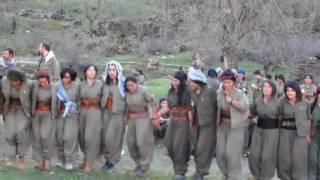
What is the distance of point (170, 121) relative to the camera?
29.1 feet

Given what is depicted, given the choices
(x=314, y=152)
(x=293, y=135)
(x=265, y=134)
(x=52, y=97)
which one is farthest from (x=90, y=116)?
(x=314, y=152)

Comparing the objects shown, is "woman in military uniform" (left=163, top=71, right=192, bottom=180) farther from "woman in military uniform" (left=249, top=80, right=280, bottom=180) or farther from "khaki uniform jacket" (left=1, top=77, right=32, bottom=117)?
"khaki uniform jacket" (left=1, top=77, right=32, bottom=117)

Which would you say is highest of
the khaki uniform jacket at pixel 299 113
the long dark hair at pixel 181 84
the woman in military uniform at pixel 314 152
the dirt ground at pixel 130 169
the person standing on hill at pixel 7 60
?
the person standing on hill at pixel 7 60

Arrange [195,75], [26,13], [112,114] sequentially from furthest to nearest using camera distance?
[26,13] → [112,114] → [195,75]

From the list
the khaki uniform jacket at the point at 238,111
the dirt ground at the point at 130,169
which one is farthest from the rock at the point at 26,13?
the khaki uniform jacket at the point at 238,111

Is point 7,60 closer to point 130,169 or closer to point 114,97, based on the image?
point 114,97

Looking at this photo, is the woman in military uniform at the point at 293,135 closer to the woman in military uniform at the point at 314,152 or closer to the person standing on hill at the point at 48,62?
the woman in military uniform at the point at 314,152

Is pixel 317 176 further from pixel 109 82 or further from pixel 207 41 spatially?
pixel 207 41

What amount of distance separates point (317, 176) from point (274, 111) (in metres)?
1.33

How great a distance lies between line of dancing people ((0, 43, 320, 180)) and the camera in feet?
27.5

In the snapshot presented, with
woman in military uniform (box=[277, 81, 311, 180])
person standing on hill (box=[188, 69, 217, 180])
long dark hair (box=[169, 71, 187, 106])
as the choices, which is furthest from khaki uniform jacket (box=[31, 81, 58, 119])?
woman in military uniform (box=[277, 81, 311, 180])

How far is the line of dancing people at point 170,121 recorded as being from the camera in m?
8.38

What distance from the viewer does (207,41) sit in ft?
64.2

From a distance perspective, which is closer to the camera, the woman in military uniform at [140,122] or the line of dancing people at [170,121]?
→ the line of dancing people at [170,121]
